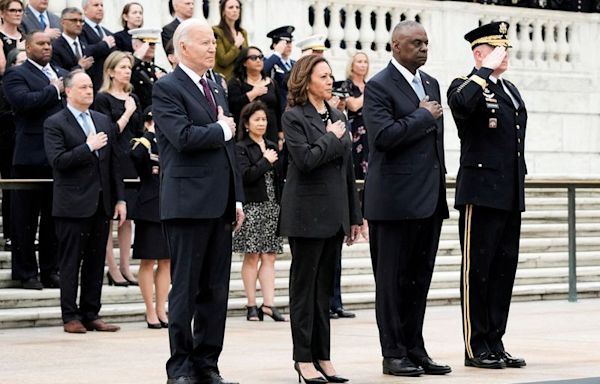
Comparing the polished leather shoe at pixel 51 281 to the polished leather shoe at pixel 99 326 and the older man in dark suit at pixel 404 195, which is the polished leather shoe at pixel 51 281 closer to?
the polished leather shoe at pixel 99 326

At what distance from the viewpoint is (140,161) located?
43.8ft

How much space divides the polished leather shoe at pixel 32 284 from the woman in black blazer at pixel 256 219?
1.73 metres

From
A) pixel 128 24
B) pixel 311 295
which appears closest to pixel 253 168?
pixel 128 24

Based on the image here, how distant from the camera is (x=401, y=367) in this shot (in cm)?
970

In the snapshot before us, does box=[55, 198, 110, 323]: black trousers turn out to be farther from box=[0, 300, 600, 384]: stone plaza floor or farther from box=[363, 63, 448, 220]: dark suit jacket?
box=[363, 63, 448, 220]: dark suit jacket

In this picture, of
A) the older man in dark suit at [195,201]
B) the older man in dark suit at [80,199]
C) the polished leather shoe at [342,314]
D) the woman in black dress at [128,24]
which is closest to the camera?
the older man in dark suit at [195,201]

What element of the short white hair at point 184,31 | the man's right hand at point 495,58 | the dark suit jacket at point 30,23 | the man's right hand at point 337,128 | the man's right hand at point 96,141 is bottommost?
the man's right hand at point 96,141

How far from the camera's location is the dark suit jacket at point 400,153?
972 cm

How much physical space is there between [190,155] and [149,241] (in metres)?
4.07

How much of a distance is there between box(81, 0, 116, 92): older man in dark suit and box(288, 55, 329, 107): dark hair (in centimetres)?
579

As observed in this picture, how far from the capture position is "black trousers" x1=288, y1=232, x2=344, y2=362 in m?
9.49

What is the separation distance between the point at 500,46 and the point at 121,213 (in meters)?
4.20

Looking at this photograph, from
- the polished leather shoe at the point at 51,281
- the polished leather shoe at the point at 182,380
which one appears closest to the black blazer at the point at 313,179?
the polished leather shoe at the point at 182,380

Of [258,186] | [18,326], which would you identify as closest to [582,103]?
[258,186]
